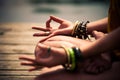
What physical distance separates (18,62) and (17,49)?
33cm

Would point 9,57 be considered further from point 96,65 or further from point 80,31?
point 96,65

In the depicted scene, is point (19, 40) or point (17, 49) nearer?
point (17, 49)

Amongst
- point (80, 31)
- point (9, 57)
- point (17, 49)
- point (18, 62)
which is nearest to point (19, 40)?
point (17, 49)

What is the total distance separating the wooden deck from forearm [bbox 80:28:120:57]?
9 cm

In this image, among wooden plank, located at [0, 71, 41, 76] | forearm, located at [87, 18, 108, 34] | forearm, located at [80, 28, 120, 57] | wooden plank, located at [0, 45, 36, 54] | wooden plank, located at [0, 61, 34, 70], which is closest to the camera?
forearm, located at [80, 28, 120, 57]

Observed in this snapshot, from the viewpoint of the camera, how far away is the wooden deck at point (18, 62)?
124 centimetres

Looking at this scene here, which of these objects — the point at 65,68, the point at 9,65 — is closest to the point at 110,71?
the point at 65,68

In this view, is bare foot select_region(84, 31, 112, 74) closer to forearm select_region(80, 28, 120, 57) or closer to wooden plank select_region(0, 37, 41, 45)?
forearm select_region(80, 28, 120, 57)

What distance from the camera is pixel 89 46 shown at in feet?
3.93

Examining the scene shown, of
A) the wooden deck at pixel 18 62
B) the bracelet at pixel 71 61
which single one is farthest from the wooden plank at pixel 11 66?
the bracelet at pixel 71 61

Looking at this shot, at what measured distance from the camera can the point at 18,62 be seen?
6.36 feet

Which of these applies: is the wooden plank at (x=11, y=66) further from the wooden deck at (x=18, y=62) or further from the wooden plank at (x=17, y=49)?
the wooden plank at (x=17, y=49)

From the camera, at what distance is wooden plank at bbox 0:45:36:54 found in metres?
2.20

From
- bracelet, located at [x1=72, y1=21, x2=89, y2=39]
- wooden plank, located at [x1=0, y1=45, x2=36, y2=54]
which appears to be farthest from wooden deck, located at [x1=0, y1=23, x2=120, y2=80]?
bracelet, located at [x1=72, y1=21, x2=89, y2=39]
